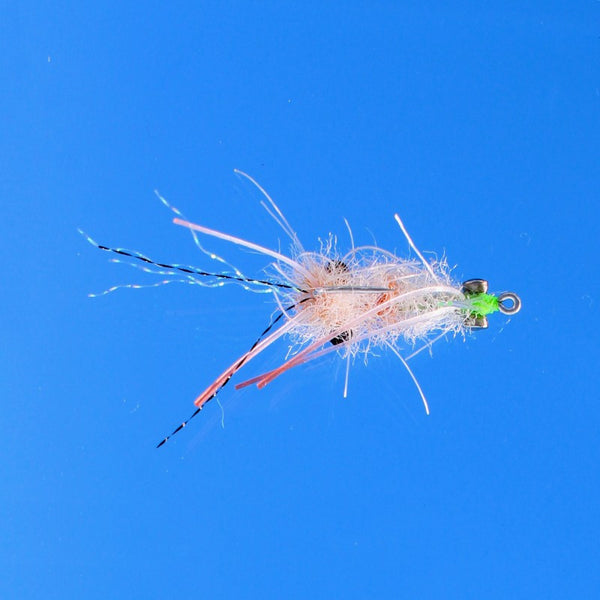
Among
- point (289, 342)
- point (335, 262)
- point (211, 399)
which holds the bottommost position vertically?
point (211, 399)

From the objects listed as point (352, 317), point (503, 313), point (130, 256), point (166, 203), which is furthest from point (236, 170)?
point (503, 313)

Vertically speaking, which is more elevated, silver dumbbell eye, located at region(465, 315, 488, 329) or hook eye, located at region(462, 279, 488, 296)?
hook eye, located at region(462, 279, 488, 296)

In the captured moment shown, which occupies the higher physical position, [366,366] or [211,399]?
[366,366]

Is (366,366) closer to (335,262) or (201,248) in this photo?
(335,262)

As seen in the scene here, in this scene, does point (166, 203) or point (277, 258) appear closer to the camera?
point (277, 258)

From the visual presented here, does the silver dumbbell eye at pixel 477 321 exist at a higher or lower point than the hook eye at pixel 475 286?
lower
